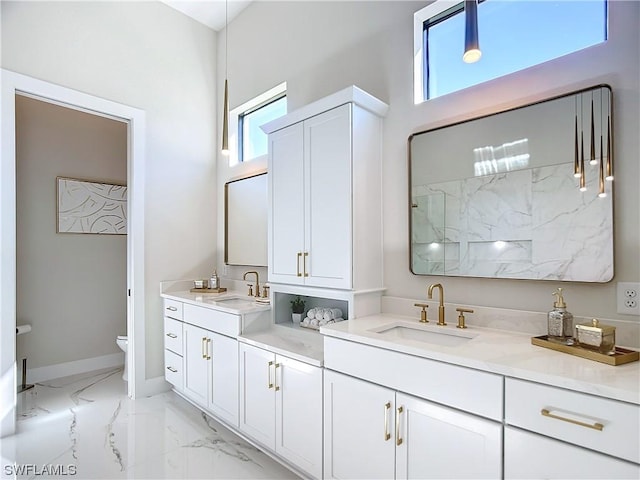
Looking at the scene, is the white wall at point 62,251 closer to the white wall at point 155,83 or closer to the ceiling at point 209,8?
the white wall at point 155,83

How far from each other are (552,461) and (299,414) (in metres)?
1.20

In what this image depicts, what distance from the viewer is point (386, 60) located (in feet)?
7.63

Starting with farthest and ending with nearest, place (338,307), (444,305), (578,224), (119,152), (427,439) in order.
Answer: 1. (119,152)
2. (338,307)
3. (444,305)
4. (578,224)
5. (427,439)

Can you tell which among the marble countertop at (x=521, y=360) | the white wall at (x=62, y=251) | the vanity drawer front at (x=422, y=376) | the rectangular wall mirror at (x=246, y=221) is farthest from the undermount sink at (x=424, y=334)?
the white wall at (x=62, y=251)

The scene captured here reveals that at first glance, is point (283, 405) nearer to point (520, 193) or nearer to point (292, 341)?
point (292, 341)

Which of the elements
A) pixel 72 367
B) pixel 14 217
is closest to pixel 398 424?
pixel 14 217

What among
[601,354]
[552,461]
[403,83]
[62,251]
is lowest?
[552,461]

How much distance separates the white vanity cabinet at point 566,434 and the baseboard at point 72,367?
413cm

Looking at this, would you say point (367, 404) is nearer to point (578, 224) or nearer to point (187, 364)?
point (578, 224)

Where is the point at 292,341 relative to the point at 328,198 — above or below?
below

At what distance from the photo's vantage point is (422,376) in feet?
4.80

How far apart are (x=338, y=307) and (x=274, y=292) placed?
0.48 metres

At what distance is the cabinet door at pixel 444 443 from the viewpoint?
50.4 inches

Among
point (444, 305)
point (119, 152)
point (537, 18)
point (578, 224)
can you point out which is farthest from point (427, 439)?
point (119, 152)
